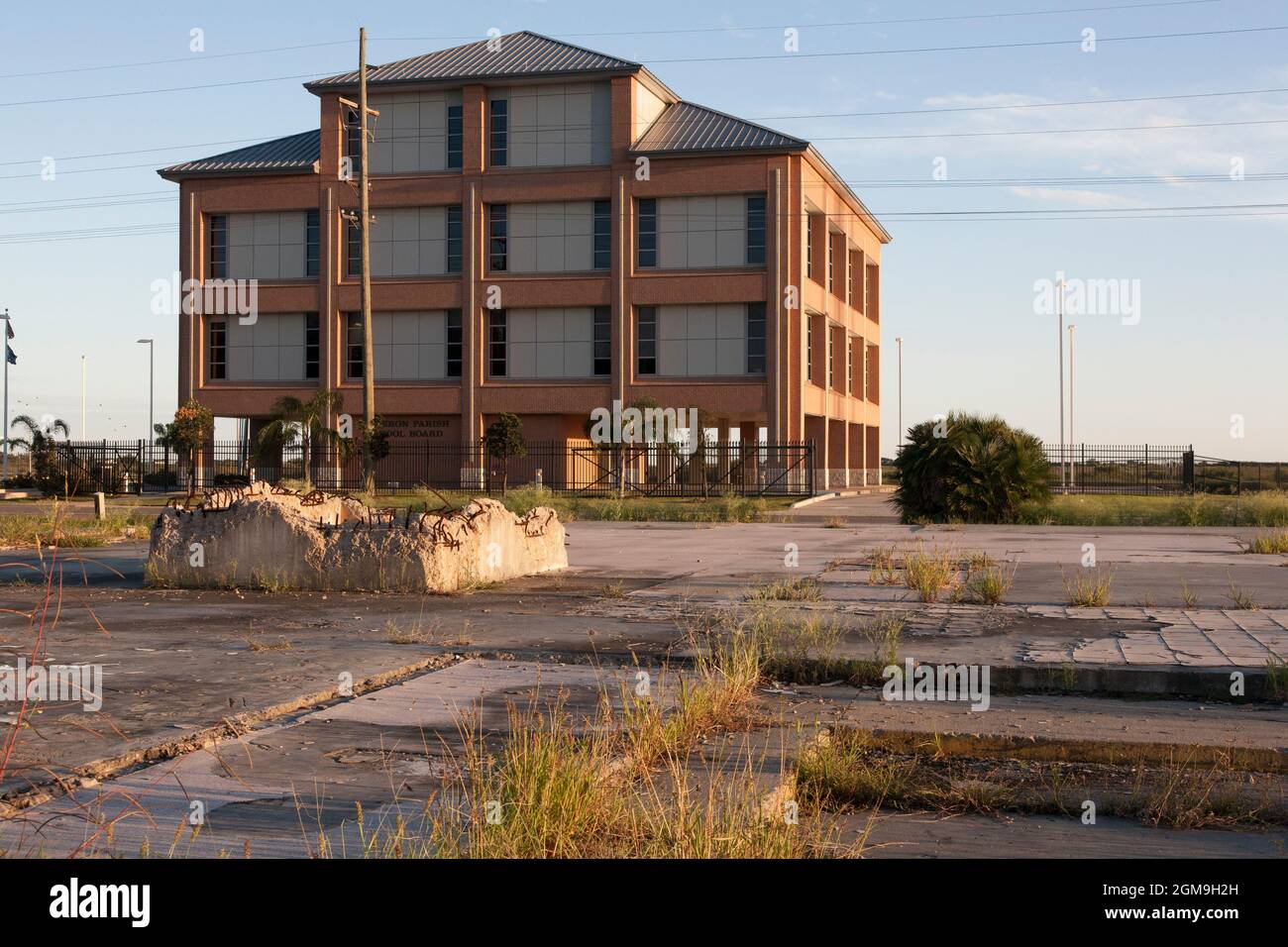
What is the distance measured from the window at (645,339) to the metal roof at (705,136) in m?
6.31

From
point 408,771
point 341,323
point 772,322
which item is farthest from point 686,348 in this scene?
point 408,771

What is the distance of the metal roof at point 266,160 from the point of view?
5322 centimetres

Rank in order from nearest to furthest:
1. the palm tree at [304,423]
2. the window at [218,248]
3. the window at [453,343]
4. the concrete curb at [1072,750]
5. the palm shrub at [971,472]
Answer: the concrete curb at [1072,750] < the palm shrub at [971,472] < the palm tree at [304,423] < the window at [453,343] < the window at [218,248]

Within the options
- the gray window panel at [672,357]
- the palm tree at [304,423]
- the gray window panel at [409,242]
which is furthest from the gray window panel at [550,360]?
the palm tree at [304,423]

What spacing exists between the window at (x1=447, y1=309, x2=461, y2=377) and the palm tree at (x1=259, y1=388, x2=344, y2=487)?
4678 mm

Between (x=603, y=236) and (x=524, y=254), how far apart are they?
3.44m

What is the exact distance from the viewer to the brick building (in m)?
49.3

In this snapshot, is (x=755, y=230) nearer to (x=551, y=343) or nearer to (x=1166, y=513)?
(x=551, y=343)

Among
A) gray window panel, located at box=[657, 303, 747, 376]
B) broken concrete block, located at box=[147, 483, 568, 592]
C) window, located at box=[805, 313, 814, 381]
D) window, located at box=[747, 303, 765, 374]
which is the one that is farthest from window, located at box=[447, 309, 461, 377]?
broken concrete block, located at box=[147, 483, 568, 592]

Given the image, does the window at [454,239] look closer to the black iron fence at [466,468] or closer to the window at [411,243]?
the window at [411,243]

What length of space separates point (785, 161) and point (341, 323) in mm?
19669

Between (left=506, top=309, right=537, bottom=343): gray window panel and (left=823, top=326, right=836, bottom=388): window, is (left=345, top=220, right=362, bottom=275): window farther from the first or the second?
(left=823, top=326, right=836, bottom=388): window
